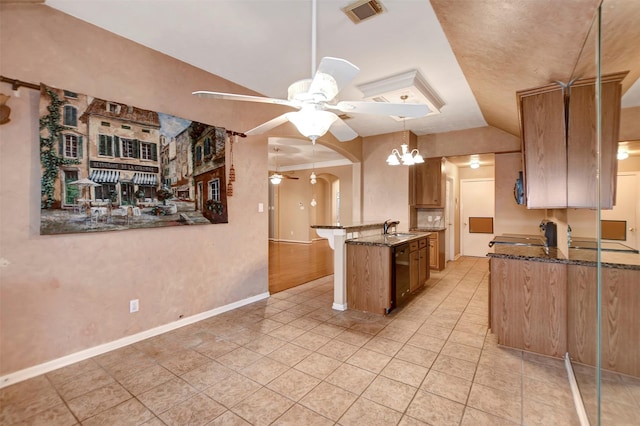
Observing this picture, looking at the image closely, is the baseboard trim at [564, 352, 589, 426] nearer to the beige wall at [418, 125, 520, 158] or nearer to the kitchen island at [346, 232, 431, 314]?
the kitchen island at [346, 232, 431, 314]

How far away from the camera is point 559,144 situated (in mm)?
2494

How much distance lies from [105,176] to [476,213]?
25.6ft

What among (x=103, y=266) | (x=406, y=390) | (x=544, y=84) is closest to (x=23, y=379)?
(x=103, y=266)

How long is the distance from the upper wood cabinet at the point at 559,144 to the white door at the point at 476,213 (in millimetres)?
5162

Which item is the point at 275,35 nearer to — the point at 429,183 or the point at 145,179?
Answer: the point at 145,179

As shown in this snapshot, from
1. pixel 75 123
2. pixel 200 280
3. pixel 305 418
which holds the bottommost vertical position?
pixel 305 418

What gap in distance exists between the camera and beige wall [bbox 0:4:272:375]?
7.25ft

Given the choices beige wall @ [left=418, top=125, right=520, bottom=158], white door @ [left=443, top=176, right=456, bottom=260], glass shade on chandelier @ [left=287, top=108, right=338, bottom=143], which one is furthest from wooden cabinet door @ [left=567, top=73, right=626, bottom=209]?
white door @ [left=443, top=176, right=456, bottom=260]

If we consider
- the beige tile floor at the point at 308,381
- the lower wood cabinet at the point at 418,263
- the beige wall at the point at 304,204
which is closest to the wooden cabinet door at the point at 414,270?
the lower wood cabinet at the point at 418,263

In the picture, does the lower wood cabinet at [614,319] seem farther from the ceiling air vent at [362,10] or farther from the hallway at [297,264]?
the hallway at [297,264]

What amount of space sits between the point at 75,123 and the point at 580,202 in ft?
13.8

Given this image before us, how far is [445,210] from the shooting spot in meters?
6.30

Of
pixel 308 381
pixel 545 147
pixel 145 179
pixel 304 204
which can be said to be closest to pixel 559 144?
pixel 545 147

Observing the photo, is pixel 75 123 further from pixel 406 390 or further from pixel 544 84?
pixel 544 84
